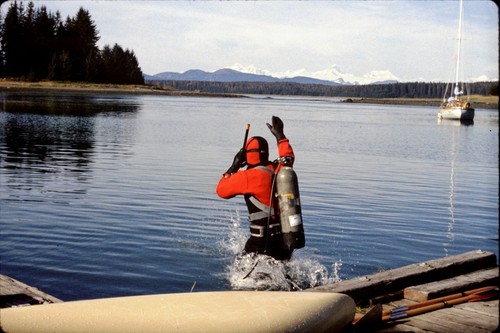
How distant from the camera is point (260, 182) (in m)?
9.32

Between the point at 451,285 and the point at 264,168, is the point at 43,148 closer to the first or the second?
the point at 264,168

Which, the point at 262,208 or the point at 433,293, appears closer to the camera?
the point at 433,293

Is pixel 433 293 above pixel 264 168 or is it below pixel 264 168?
below

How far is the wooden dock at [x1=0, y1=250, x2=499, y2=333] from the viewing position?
22.9 ft

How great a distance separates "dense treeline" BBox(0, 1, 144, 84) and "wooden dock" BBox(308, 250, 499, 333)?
108 m

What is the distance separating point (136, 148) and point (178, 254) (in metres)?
23.8

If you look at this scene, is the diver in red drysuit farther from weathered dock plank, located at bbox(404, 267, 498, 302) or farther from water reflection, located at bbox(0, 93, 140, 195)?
water reflection, located at bbox(0, 93, 140, 195)

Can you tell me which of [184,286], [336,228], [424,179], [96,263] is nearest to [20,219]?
[96,263]

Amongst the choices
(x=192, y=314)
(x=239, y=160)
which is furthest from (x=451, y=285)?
(x=192, y=314)

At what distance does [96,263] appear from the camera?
13070 millimetres

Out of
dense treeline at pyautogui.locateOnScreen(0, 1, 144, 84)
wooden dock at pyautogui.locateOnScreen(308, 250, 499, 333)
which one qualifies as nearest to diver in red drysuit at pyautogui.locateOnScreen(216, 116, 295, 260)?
wooden dock at pyautogui.locateOnScreen(308, 250, 499, 333)

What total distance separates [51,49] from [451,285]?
131862mm

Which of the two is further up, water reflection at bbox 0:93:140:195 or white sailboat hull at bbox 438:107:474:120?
white sailboat hull at bbox 438:107:474:120

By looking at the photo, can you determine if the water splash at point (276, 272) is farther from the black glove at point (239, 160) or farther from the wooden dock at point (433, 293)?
the wooden dock at point (433, 293)
